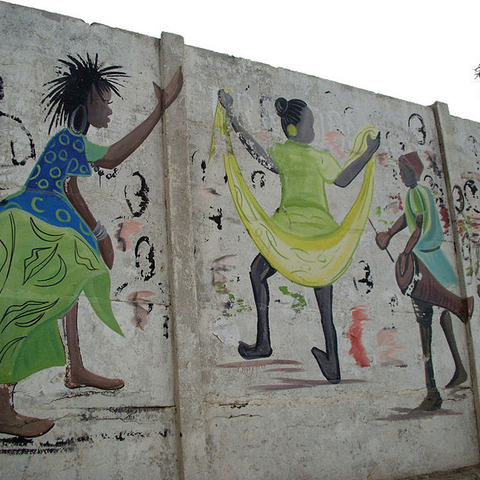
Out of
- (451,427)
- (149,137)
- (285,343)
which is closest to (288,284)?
(285,343)

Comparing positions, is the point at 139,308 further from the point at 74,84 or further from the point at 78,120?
the point at 74,84

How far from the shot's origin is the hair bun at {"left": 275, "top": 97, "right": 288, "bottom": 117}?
5.96 meters

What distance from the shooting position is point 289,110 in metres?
6.01

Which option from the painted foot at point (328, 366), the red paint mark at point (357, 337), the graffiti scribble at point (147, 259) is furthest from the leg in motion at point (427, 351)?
the graffiti scribble at point (147, 259)

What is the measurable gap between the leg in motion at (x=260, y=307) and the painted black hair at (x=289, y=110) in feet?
4.39

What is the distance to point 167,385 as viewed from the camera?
4742mm

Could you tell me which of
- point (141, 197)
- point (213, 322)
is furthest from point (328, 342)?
point (141, 197)

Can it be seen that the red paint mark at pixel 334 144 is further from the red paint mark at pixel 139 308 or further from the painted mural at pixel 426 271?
A: the red paint mark at pixel 139 308

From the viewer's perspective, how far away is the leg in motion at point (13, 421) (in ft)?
13.6

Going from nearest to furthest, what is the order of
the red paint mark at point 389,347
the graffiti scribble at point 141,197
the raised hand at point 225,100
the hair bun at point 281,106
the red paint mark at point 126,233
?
the red paint mark at point 126,233
the graffiti scribble at point 141,197
the raised hand at point 225,100
the red paint mark at point 389,347
the hair bun at point 281,106

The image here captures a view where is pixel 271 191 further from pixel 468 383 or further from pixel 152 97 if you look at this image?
pixel 468 383

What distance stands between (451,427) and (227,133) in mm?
3461

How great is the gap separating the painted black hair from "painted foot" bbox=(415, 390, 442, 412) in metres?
2.81

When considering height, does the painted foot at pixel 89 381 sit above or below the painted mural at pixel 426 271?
below
